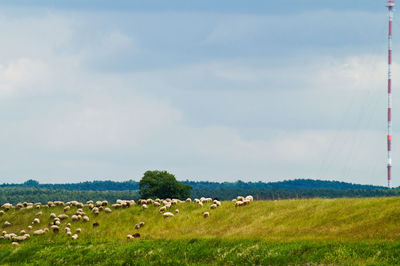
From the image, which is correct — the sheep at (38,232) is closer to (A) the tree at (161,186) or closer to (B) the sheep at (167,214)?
(B) the sheep at (167,214)

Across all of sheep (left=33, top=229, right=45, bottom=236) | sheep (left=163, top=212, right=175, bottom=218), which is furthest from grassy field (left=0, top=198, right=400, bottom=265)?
sheep (left=33, top=229, right=45, bottom=236)

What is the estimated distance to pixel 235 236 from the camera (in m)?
42.9

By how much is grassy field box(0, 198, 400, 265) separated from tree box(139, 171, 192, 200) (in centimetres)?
2980

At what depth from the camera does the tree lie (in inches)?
3524

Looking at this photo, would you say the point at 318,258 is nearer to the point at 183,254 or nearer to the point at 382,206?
the point at 183,254

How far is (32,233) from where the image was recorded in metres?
55.1

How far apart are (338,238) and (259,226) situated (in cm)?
1114

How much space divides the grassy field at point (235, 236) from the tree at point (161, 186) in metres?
29.8

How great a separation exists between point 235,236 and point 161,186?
155 feet

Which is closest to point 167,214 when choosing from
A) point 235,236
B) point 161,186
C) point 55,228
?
point 55,228

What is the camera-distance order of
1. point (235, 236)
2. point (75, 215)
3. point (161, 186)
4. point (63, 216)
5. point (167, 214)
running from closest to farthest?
point (235, 236) → point (167, 214) → point (75, 215) → point (63, 216) → point (161, 186)

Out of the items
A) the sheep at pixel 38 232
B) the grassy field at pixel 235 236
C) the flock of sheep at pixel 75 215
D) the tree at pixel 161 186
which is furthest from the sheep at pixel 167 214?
the tree at pixel 161 186

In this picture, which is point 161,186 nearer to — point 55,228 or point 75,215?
point 75,215

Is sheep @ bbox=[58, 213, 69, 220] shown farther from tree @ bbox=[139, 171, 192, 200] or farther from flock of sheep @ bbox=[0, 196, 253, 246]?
tree @ bbox=[139, 171, 192, 200]
